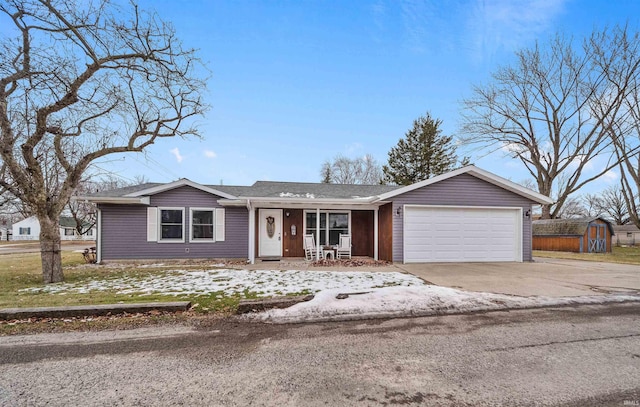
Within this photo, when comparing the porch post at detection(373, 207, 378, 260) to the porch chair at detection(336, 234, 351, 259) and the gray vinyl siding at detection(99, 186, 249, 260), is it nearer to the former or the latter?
the porch chair at detection(336, 234, 351, 259)

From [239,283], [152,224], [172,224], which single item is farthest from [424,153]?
[239,283]

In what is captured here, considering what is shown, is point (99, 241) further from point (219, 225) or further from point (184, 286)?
point (184, 286)

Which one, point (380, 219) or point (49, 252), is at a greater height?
point (380, 219)

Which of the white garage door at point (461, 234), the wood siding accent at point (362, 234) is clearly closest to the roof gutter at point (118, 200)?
the wood siding accent at point (362, 234)

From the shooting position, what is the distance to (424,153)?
2719 centimetres

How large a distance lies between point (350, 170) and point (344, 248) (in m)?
24.4

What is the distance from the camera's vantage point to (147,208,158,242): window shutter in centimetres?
1080

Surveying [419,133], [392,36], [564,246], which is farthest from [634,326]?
[419,133]

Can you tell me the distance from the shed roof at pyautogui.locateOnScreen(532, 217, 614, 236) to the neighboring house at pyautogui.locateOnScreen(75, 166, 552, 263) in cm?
1122

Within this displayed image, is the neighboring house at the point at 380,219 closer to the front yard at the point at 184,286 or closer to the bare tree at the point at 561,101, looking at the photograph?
the front yard at the point at 184,286

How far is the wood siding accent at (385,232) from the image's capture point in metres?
10.6

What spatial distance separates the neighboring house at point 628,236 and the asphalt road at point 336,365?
41.9 metres

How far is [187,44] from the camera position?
8.10 m

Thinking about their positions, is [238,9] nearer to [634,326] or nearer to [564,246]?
[634,326]
